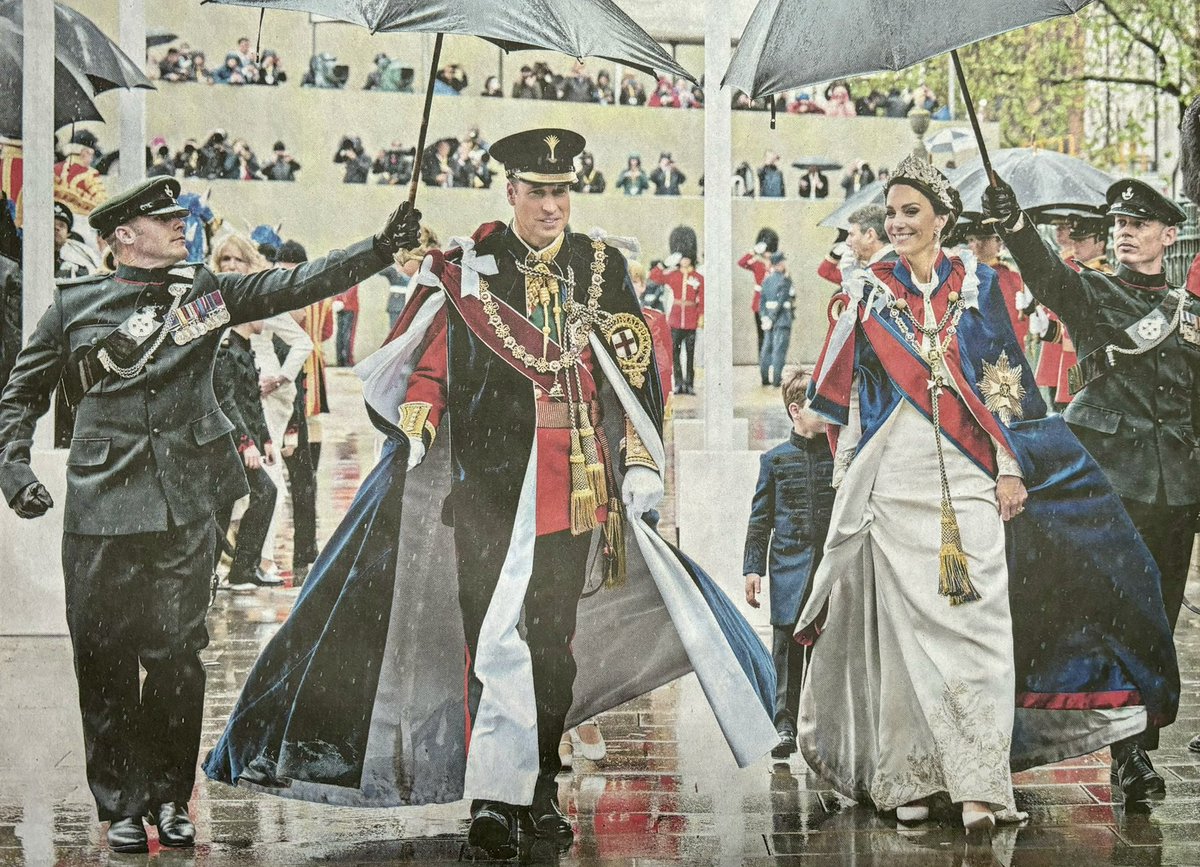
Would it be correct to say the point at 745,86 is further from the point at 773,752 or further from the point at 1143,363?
the point at 773,752

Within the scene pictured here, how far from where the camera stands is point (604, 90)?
57.3 feet

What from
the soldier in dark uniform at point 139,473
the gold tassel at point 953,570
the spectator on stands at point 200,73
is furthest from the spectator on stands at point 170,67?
the gold tassel at point 953,570

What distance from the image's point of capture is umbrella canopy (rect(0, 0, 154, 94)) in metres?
7.68

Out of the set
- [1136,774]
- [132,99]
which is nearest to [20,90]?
[132,99]

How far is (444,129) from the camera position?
56.1ft

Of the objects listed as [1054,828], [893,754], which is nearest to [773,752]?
[893,754]

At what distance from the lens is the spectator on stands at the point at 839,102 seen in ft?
70.8

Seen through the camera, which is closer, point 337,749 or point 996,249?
point 337,749

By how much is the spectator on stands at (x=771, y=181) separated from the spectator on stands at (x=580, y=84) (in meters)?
5.59

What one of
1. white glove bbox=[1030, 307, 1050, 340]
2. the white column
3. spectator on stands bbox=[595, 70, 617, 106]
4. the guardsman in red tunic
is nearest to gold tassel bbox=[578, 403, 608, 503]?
the white column

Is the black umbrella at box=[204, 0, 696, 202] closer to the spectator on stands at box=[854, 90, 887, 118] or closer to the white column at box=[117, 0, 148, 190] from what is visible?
the white column at box=[117, 0, 148, 190]

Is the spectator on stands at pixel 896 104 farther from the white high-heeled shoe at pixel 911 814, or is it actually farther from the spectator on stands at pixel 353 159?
the white high-heeled shoe at pixel 911 814

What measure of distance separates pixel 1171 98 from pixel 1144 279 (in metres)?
10.1

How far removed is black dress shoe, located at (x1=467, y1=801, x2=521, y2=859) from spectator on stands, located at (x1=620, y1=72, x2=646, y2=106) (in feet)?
38.8
